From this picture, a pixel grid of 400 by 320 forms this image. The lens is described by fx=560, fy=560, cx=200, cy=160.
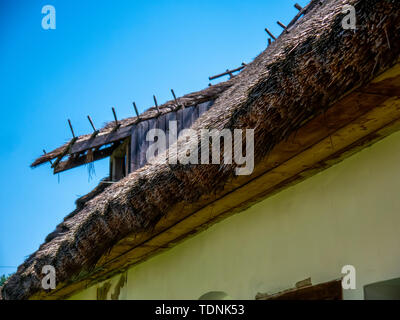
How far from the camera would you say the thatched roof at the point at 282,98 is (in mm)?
2234

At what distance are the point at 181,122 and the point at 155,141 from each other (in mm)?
455

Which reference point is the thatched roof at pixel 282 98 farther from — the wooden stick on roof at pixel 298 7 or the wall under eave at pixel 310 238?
the wooden stick on roof at pixel 298 7

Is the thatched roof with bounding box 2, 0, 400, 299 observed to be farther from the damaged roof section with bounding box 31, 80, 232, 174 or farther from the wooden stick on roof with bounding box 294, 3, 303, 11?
the wooden stick on roof with bounding box 294, 3, 303, 11

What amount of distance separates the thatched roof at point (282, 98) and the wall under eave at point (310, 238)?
51cm

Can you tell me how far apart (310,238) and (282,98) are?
38.0 inches

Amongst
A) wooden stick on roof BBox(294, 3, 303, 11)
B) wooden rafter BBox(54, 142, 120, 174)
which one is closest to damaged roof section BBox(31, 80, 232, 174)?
wooden rafter BBox(54, 142, 120, 174)

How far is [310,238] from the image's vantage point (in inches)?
126

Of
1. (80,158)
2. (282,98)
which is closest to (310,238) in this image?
(282,98)

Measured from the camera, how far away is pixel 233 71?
6961 mm

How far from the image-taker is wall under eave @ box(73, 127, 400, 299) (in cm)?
278

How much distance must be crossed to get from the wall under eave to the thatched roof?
51cm
